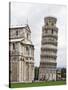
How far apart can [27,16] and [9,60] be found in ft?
1.57

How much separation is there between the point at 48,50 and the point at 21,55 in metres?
0.29

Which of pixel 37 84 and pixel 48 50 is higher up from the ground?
pixel 48 50

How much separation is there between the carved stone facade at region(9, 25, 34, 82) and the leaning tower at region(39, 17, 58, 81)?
0.39 feet

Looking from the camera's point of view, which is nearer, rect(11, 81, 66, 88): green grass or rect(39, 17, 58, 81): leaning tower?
rect(11, 81, 66, 88): green grass

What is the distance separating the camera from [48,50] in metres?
2.59

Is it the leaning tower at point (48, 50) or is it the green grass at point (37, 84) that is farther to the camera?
the leaning tower at point (48, 50)

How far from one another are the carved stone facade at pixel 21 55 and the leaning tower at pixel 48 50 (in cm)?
12

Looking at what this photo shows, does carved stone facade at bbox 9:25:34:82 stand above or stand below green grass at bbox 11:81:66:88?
above

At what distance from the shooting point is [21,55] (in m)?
2.50

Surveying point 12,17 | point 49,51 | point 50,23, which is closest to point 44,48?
point 49,51

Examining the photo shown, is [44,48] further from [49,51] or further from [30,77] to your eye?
[30,77]

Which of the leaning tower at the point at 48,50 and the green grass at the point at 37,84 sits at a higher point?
the leaning tower at the point at 48,50

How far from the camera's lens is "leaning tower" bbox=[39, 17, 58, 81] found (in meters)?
2.56

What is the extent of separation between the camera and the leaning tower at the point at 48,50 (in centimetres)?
256
